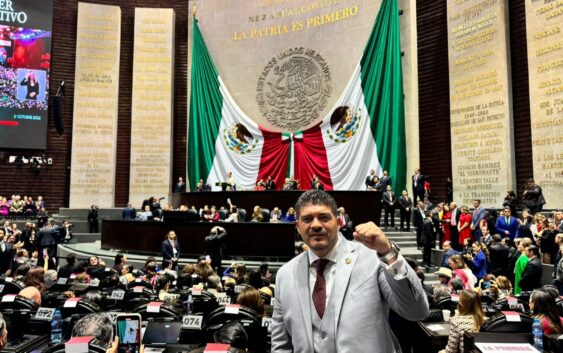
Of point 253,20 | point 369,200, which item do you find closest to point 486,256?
point 369,200

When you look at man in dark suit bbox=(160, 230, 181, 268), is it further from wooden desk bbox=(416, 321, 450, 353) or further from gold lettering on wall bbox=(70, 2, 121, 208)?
gold lettering on wall bbox=(70, 2, 121, 208)

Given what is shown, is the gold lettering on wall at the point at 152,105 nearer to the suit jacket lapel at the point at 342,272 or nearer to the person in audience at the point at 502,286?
the person in audience at the point at 502,286

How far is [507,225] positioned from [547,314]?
6.56 metres

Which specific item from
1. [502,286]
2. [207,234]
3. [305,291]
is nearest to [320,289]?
[305,291]

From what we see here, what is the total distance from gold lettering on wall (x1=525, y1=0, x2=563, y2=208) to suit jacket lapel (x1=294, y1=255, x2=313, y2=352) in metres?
11.1

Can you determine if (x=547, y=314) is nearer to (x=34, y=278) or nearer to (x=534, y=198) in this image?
(x=34, y=278)

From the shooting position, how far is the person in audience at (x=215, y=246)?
9930mm

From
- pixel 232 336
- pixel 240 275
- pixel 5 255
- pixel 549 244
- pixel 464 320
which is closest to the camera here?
pixel 232 336

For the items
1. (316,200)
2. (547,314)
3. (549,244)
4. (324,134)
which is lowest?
(547,314)

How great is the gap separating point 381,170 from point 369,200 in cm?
288

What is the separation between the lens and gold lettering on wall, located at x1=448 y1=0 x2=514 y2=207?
12680 mm

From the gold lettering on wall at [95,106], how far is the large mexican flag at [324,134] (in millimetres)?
3302

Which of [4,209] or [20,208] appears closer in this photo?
[4,209]

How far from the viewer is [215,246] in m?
9.95
